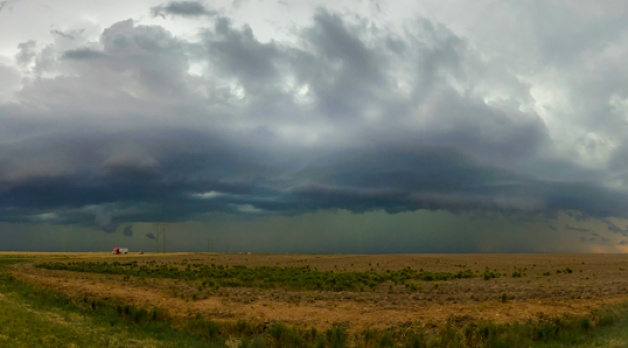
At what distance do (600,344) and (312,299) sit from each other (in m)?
21.7

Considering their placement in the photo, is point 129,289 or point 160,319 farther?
point 129,289

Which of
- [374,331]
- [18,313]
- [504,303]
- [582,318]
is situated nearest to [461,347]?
[374,331]

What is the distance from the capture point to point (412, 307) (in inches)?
1382

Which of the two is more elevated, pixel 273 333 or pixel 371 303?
pixel 371 303

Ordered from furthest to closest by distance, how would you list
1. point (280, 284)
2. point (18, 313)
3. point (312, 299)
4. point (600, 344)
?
1. point (280, 284)
2. point (312, 299)
3. point (18, 313)
4. point (600, 344)

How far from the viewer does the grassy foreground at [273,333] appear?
22.7 meters

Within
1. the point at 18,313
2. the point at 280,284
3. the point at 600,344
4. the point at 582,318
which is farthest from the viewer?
the point at 280,284

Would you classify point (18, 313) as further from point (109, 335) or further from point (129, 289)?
point (129, 289)

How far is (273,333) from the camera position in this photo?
93.1 ft

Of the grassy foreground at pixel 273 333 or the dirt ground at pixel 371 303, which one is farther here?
the dirt ground at pixel 371 303

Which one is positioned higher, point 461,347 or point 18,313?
point 18,313

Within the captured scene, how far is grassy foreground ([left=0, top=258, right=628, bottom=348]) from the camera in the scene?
22741mm

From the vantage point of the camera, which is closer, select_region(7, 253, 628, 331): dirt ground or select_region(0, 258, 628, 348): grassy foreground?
select_region(0, 258, 628, 348): grassy foreground

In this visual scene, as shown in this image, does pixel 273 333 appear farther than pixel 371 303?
No
